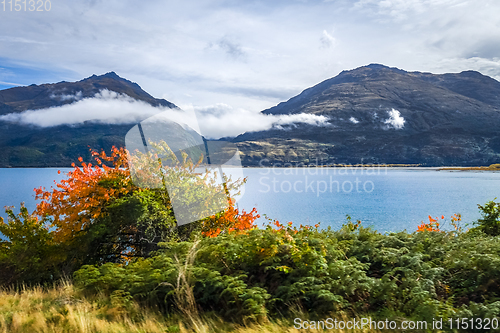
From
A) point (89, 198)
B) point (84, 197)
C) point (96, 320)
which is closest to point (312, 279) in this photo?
point (96, 320)

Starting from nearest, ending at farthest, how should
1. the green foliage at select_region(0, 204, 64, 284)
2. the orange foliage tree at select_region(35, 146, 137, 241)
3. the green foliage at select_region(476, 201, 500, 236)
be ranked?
the green foliage at select_region(0, 204, 64, 284)
the orange foliage tree at select_region(35, 146, 137, 241)
the green foliage at select_region(476, 201, 500, 236)

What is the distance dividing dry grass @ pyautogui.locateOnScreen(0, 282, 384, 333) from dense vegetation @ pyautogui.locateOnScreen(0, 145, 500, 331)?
0.05 metres

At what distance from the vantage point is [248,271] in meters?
6.18

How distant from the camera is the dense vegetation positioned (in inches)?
202

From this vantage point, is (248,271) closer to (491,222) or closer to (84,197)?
(84,197)

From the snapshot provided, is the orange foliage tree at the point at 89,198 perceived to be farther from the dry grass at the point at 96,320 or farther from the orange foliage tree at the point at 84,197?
the dry grass at the point at 96,320

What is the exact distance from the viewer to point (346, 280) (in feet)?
17.5

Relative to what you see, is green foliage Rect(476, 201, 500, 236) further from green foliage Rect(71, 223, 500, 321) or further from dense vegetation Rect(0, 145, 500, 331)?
green foliage Rect(71, 223, 500, 321)

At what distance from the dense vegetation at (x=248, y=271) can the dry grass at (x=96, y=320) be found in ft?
0.18

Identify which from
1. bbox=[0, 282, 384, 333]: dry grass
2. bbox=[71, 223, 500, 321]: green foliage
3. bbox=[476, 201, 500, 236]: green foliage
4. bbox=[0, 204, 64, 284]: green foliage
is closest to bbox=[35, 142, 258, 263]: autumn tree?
bbox=[0, 204, 64, 284]: green foliage

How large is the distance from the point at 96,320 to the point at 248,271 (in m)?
2.73

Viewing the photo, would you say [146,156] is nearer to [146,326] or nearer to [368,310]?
[146,326]

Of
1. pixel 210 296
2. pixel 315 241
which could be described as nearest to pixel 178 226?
pixel 210 296

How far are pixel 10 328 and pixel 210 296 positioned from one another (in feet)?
10.2
